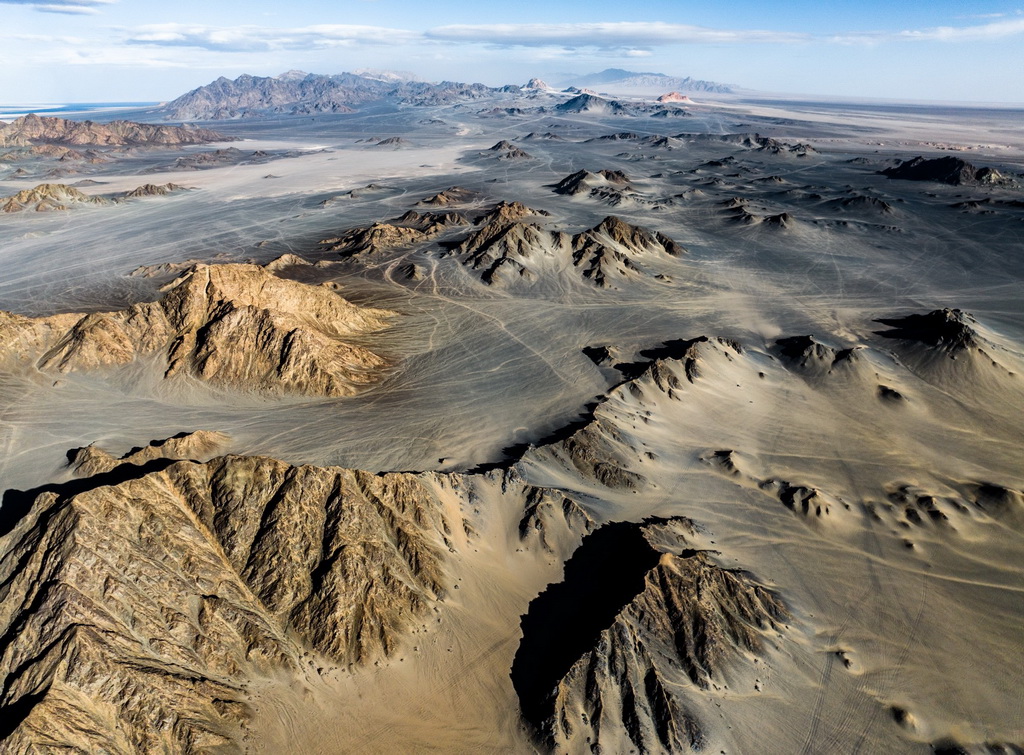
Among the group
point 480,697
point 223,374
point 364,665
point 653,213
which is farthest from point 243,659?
point 653,213

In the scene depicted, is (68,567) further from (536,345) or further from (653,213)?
(653,213)

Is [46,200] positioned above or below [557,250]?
above

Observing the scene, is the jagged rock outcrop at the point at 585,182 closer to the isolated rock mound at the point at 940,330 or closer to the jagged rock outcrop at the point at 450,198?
the jagged rock outcrop at the point at 450,198

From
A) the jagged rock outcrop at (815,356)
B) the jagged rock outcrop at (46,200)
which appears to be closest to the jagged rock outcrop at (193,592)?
the jagged rock outcrop at (815,356)

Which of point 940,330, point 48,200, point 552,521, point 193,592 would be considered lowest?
point 552,521

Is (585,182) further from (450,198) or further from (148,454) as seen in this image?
(148,454)

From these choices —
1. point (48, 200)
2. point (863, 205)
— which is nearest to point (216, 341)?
point (48, 200)

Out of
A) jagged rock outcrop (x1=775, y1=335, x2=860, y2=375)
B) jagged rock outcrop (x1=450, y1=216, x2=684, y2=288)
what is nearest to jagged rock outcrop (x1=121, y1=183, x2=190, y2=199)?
jagged rock outcrop (x1=450, y1=216, x2=684, y2=288)
